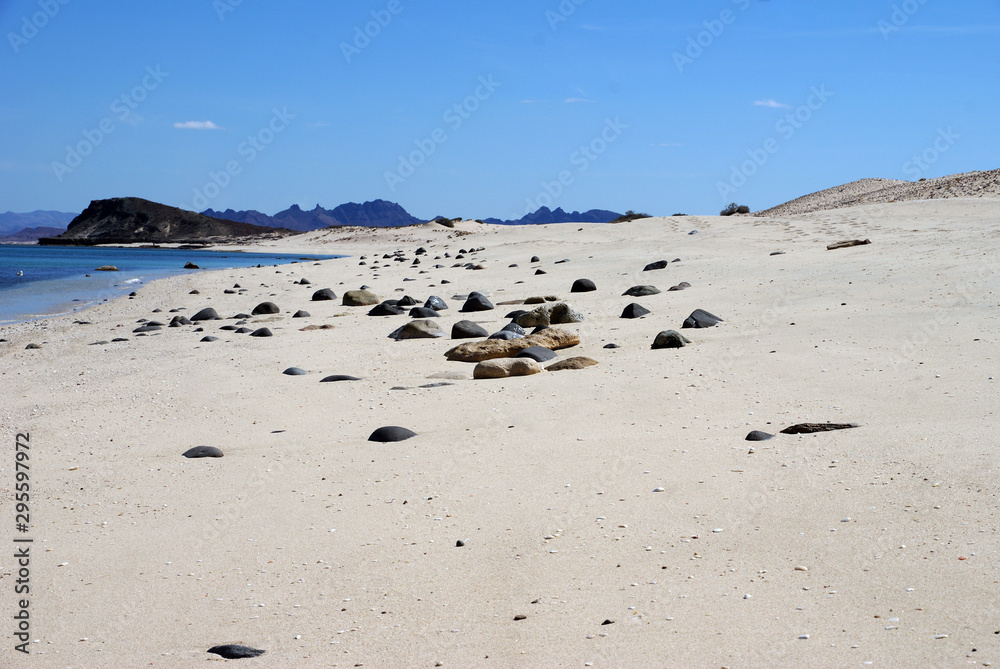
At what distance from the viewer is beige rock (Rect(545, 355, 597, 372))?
19.6ft

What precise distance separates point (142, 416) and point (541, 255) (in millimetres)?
15831

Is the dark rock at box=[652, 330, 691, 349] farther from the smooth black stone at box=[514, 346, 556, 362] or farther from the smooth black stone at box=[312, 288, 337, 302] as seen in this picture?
the smooth black stone at box=[312, 288, 337, 302]

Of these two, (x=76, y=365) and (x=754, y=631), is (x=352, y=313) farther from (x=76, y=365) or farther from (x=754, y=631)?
(x=754, y=631)

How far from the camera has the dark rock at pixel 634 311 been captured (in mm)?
8445

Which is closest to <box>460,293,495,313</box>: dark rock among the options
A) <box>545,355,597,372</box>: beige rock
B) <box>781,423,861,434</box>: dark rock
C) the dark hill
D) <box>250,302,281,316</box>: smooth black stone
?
<box>250,302,281,316</box>: smooth black stone

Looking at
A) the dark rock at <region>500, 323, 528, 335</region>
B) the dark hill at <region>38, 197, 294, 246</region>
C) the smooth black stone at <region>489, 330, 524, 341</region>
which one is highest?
the dark hill at <region>38, 197, 294, 246</region>

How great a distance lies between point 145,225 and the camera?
83.6 meters

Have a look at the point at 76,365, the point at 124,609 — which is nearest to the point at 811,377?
the point at 124,609

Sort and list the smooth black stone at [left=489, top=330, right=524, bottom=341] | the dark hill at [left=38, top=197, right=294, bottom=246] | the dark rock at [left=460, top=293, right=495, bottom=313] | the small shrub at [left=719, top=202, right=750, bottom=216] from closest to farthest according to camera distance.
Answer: the smooth black stone at [left=489, top=330, right=524, bottom=341] → the dark rock at [left=460, top=293, right=495, bottom=313] → the small shrub at [left=719, top=202, right=750, bottom=216] → the dark hill at [left=38, top=197, right=294, bottom=246]

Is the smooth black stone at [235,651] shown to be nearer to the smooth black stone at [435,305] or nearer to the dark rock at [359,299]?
the smooth black stone at [435,305]

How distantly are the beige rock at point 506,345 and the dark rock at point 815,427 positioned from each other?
119 inches

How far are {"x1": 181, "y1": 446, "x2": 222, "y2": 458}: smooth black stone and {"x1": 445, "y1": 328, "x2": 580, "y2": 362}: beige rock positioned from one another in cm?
285

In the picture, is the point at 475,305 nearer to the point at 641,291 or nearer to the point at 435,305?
the point at 435,305

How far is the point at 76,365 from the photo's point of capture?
26.4 feet
